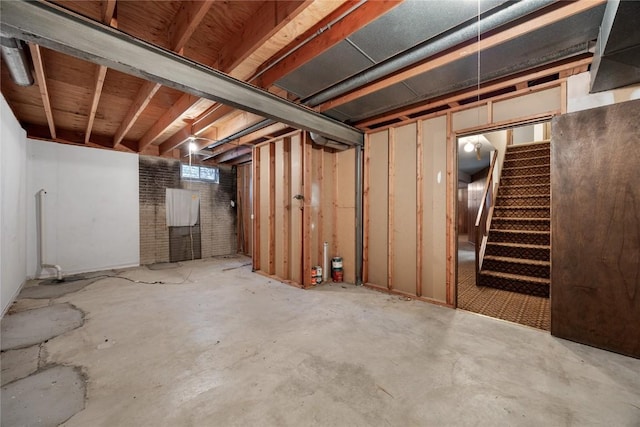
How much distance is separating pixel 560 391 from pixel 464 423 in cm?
86

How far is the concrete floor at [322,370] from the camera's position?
5.01 feet

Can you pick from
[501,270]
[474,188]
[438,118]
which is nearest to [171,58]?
[438,118]

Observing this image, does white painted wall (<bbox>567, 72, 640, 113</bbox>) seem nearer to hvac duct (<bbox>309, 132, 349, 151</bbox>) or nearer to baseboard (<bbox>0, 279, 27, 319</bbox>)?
hvac duct (<bbox>309, 132, 349, 151</bbox>)

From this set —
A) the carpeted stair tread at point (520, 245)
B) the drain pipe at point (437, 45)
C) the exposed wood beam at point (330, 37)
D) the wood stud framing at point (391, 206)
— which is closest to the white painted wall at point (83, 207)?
the exposed wood beam at point (330, 37)

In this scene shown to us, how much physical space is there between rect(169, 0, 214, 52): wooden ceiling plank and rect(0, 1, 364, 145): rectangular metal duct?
0.61 feet

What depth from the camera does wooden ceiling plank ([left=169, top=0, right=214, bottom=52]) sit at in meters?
1.82

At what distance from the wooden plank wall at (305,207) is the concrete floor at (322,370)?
1.19m

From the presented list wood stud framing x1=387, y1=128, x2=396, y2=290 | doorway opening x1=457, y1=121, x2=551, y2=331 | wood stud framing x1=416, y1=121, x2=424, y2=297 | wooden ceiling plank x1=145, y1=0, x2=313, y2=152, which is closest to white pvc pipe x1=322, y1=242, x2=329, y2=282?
wood stud framing x1=387, y1=128, x2=396, y2=290

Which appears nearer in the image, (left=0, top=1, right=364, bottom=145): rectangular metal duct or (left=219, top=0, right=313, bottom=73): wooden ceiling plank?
(left=0, top=1, right=364, bottom=145): rectangular metal duct

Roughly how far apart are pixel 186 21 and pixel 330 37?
1181 millimetres

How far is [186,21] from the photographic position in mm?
1992

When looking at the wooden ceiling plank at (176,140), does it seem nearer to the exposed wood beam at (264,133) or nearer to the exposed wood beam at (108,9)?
the exposed wood beam at (264,133)

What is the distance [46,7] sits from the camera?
154 centimetres

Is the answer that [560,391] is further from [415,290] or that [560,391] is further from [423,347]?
[415,290]
